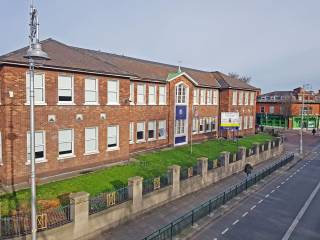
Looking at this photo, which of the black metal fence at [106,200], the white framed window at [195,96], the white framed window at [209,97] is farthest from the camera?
the white framed window at [209,97]

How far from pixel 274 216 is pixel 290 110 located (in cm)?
5905

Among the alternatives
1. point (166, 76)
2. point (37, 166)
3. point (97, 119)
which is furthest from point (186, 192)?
point (166, 76)

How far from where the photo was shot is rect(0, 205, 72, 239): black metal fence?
36.4 feet

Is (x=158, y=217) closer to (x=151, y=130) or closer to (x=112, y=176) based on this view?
(x=112, y=176)

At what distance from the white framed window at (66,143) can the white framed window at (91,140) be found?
1288 millimetres

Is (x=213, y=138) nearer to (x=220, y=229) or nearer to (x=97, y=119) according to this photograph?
(x=97, y=119)

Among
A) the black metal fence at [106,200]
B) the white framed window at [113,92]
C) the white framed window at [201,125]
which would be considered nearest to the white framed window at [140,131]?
the white framed window at [113,92]

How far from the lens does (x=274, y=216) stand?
17.1 m

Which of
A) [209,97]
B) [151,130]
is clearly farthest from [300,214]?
[209,97]

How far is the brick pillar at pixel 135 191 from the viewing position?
608 inches

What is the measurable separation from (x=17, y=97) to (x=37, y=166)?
4.66 meters

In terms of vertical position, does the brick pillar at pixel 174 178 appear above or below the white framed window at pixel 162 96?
below

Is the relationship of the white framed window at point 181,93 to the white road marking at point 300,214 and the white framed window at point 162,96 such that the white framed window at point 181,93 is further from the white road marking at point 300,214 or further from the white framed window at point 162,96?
the white road marking at point 300,214

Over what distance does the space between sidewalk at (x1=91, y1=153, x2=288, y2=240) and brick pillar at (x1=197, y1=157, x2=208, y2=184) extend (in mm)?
933
